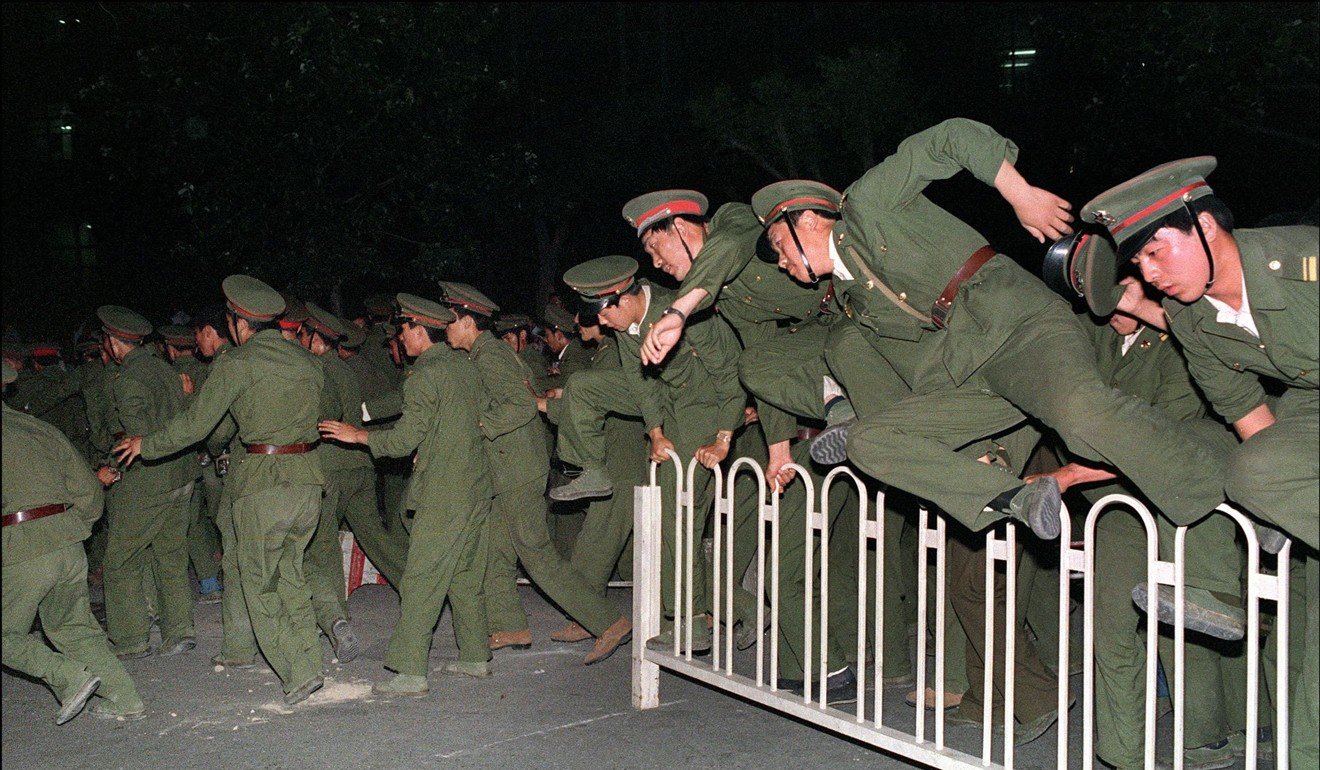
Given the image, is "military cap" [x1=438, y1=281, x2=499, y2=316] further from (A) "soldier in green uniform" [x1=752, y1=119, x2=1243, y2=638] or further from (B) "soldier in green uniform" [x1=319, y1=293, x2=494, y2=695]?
(A) "soldier in green uniform" [x1=752, y1=119, x2=1243, y2=638]

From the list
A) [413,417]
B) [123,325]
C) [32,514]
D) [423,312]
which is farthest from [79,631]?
[123,325]

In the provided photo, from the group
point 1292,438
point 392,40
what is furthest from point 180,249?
point 1292,438

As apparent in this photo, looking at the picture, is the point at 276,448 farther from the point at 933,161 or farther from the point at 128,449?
the point at 933,161

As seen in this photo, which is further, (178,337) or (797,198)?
(178,337)

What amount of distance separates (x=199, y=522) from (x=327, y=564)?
91.7 inches

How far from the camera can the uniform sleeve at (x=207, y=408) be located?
6883 millimetres

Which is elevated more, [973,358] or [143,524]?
[973,358]

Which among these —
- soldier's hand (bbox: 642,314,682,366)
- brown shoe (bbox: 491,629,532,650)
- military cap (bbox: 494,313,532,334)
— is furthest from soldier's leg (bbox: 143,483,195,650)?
soldier's hand (bbox: 642,314,682,366)

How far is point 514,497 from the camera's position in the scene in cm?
787

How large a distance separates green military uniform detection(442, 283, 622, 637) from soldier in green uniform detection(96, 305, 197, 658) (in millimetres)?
2134

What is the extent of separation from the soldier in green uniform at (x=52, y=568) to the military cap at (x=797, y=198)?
369 cm

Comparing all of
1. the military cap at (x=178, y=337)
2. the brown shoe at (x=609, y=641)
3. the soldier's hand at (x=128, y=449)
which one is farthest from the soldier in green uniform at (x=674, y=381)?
the military cap at (x=178, y=337)

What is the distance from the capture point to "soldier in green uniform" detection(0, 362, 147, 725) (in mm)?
5980

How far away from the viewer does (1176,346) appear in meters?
5.35
